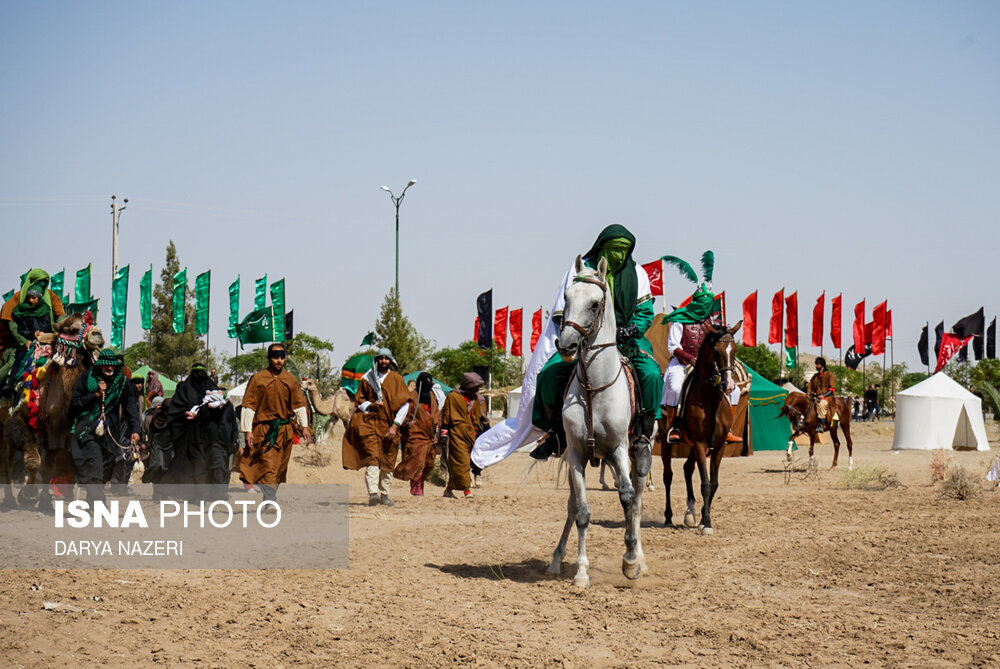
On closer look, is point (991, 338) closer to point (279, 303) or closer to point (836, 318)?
point (836, 318)

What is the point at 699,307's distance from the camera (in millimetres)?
12711

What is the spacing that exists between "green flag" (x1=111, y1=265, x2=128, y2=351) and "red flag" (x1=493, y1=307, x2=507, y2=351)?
647 inches

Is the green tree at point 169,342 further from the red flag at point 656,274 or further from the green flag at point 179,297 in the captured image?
the red flag at point 656,274

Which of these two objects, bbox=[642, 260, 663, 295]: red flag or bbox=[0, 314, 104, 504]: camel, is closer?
bbox=[0, 314, 104, 504]: camel

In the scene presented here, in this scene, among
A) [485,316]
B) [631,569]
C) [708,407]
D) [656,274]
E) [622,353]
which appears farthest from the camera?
[485,316]

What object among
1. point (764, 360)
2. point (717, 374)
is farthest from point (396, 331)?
point (764, 360)

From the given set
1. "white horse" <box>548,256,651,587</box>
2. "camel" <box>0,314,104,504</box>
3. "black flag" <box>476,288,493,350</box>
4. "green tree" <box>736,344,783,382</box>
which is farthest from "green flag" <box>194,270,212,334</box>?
"green tree" <box>736,344,783,382</box>

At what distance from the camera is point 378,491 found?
48.1 ft

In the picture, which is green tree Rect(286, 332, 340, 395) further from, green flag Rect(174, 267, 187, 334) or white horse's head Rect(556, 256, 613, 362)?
white horse's head Rect(556, 256, 613, 362)

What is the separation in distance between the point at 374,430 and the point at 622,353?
628 centimetres

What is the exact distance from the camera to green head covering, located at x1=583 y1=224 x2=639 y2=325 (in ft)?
30.0

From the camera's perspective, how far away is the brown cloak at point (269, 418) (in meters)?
13.2

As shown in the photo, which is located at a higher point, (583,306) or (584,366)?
(583,306)

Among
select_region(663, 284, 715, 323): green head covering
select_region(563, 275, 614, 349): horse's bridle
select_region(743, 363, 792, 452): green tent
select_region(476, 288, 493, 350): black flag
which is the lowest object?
select_region(743, 363, 792, 452): green tent
